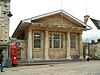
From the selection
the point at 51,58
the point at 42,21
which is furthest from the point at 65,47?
the point at 42,21

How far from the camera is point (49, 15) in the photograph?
3164 centimetres

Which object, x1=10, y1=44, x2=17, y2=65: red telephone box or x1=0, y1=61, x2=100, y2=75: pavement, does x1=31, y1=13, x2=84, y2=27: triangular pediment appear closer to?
x1=10, y1=44, x2=17, y2=65: red telephone box

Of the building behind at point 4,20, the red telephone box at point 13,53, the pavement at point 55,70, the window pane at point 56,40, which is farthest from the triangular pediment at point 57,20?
the pavement at point 55,70

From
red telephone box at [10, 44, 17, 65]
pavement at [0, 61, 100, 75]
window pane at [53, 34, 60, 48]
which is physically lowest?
pavement at [0, 61, 100, 75]

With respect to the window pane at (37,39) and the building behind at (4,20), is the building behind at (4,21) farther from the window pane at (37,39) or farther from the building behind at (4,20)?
the window pane at (37,39)

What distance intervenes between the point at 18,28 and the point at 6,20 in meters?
4.52

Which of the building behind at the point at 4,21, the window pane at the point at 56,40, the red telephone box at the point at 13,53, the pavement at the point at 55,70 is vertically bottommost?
the pavement at the point at 55,70

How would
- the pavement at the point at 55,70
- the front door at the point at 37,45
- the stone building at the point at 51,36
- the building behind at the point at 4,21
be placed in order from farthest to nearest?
the front door at the point at 37,45
the stone building at the point at 51,36
the building behind at the point at 4,21
the pavement at the point at 55,70

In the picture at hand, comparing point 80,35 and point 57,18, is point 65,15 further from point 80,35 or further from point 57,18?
point 80,35

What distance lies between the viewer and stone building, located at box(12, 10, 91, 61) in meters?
30.4

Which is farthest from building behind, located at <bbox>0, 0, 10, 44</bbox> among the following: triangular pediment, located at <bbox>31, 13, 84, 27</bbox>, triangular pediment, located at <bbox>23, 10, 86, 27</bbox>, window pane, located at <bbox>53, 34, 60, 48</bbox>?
window pane, located at <bbox>53, 34, 60, 48</bbox>

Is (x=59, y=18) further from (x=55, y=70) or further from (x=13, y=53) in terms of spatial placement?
(x=55, y=70)

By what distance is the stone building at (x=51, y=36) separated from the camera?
30.4m

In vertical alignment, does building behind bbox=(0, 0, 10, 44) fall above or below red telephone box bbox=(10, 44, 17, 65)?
above
